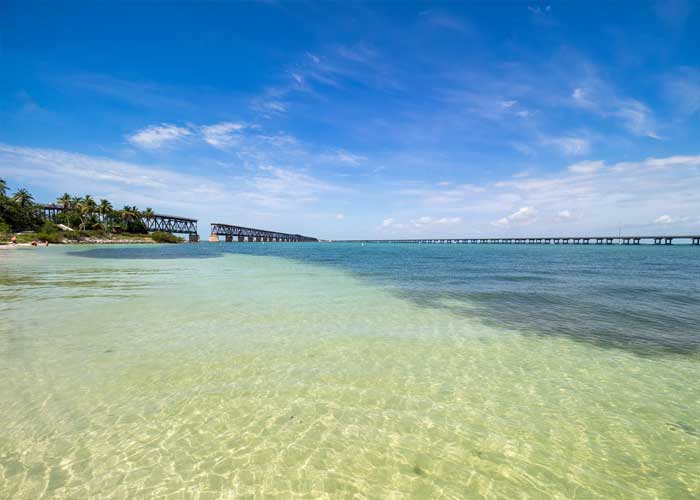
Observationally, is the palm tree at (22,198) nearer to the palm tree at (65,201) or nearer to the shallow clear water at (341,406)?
the palm tree at (65,201)

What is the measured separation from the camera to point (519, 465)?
13.4ft

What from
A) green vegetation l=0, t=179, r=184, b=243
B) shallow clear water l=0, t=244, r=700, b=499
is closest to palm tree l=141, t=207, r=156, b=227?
green vegetation l=0, t=179, r=184, b=243

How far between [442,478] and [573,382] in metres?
4.60

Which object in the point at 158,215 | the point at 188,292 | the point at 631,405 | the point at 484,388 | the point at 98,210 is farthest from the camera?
the point at 158,215

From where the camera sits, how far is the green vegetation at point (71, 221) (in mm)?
72375

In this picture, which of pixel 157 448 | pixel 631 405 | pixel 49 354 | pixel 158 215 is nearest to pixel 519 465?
pixel 631 405

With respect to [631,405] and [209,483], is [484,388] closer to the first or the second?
[631,405]

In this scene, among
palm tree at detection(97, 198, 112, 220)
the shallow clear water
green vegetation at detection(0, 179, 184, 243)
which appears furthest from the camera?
palm tree at detection(97, 198, 112, 220)

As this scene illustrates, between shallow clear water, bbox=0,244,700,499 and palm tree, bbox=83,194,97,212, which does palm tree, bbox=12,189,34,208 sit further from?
shallow clear water, bbox=0,244,700,499

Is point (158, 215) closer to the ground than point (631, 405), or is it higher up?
higher up

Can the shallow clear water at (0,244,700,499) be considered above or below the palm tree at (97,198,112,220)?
below

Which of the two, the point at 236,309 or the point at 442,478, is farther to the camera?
the point at 236,309

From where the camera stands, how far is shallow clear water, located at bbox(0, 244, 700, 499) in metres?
3.81

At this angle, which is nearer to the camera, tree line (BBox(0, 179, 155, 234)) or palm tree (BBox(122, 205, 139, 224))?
tree line (BBox(0, 179, 155, 234))
